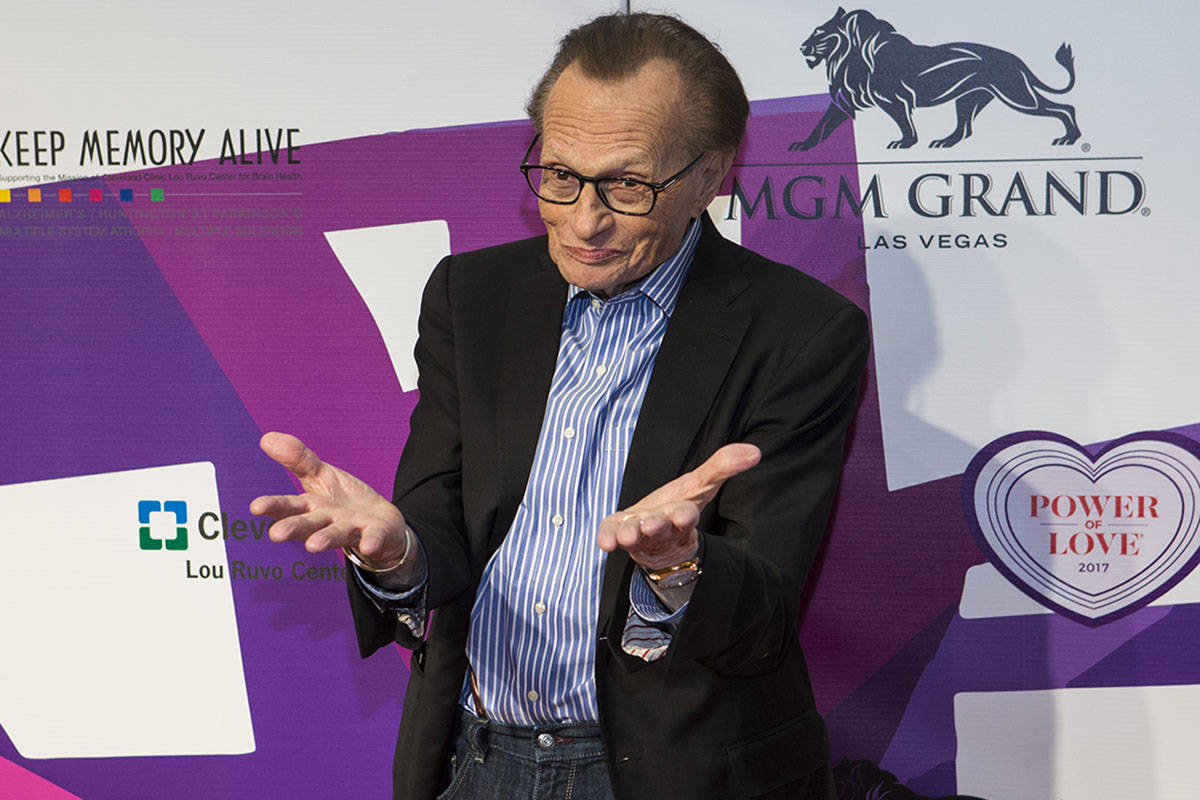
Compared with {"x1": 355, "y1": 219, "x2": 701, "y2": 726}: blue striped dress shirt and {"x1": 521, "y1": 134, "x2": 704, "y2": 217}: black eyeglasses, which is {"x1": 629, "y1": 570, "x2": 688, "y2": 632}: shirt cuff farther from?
{"x1": 521, "y1": 134, "x2": 704, "y2": 217}: black eyeglasses

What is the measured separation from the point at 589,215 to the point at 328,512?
50 centimetres

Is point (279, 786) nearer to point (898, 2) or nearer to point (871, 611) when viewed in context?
point (871, 611)

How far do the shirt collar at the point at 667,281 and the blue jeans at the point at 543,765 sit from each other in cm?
55

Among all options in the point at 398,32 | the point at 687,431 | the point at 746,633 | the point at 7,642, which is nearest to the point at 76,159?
the point at 398,32

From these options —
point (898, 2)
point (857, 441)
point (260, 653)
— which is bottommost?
point (260, 653)

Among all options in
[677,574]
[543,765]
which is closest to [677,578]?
[677,574]

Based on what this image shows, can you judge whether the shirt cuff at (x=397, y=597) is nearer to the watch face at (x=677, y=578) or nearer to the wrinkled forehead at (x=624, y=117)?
the watch face at (x=677, y=578)

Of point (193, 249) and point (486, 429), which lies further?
point (193, 249)

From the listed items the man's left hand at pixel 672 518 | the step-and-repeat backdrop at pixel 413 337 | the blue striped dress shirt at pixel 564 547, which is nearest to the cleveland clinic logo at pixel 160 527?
the step-and-repeat backdrop at pixel 413 337

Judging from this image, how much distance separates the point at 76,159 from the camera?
2441 millimetres

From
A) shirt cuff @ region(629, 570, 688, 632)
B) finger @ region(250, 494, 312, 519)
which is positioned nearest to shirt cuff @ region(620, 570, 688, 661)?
shirt cuff @ region(629, 570, 688, 632)

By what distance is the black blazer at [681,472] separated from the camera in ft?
4.77

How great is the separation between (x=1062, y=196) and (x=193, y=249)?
5.49 ft

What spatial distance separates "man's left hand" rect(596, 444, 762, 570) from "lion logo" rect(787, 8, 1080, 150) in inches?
47.6
